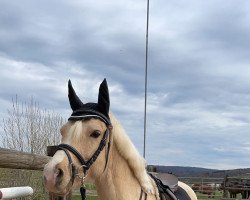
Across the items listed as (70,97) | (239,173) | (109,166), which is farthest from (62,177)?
(239,173)

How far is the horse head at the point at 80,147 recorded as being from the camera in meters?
3.23

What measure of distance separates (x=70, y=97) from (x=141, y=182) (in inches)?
41.0

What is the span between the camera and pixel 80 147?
3455 millimetres

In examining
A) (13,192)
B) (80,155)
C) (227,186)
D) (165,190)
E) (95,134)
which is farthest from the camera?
(227,186)

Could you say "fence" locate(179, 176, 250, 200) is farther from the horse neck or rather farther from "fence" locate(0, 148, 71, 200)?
Answer: the horse neck

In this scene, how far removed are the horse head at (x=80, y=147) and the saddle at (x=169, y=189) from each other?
0.95m

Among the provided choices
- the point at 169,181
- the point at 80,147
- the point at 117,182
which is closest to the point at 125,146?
the point at 117,182

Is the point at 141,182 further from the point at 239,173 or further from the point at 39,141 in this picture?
the point at 239,173

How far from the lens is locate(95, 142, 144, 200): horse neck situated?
3748mm

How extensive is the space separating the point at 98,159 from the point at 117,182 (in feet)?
1.14

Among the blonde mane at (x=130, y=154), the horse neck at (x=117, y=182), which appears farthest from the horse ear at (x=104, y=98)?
the horse neck at (x=117, y=182)

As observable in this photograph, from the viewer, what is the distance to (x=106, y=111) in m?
3.73

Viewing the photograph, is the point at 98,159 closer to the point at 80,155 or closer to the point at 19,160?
Result: the point at 80,155

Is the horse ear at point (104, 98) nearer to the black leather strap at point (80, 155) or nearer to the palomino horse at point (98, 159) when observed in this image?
the palomino horse at point (98, 159)
